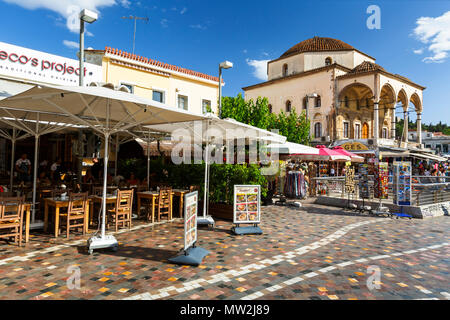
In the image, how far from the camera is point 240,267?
16.1ft

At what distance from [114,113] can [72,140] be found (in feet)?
32.0

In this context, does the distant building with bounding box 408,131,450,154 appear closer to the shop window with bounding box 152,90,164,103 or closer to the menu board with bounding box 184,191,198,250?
the shop window with bounding box 152,90,164,103

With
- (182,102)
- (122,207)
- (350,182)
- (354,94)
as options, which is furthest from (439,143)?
(122,207)

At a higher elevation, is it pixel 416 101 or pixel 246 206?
pixel 416 101

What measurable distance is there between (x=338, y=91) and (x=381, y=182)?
2341 centimetres

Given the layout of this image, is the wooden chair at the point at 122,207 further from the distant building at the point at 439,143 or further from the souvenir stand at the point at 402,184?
the distant building at the point at 439,143

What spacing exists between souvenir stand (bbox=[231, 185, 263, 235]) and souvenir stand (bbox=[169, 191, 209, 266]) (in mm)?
1971

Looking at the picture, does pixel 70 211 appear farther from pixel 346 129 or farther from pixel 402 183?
pixel 346 129

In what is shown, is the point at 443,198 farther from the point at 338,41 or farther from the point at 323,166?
the point at 338,41

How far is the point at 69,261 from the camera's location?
4.95m
